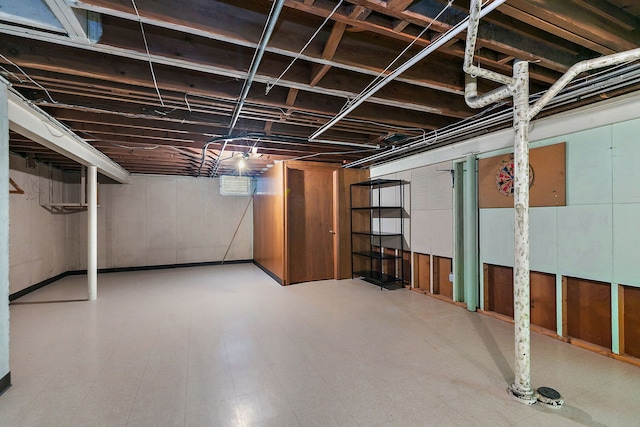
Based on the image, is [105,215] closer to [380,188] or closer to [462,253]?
[380,188]

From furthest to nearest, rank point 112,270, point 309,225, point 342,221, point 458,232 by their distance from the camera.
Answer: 1. point 112,270
2. point 342,221
3. point 309,225
4. point 458,232

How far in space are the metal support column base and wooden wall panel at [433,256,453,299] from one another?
2342mm

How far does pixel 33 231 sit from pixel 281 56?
5.90m

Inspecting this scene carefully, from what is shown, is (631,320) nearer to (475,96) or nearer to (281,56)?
(475,96)

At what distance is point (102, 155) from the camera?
16.1 feet

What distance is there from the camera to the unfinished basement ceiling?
67.0 inches

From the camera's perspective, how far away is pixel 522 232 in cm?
207

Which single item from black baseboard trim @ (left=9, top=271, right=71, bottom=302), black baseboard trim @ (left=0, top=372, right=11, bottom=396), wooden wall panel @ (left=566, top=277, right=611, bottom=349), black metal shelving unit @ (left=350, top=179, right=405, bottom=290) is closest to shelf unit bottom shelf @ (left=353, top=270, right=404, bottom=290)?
black metal shelving unit @ (left=350, top=179, right=405, bottom=290)

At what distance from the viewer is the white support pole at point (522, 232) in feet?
6.70

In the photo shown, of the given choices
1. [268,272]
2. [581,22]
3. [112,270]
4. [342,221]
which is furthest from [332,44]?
[112,270]

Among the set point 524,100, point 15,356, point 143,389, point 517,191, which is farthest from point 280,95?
point 15,356

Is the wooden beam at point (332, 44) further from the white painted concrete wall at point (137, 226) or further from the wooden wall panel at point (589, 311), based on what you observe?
the white painted concrete wall at point (137, 226)

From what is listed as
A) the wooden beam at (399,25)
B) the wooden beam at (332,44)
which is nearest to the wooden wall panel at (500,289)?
the wooden beam at (399,25)

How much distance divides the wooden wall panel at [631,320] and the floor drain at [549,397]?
1.18m
